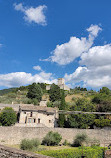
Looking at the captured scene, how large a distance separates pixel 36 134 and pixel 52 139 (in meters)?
3.37

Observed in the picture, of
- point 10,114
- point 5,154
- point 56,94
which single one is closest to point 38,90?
point 56,94

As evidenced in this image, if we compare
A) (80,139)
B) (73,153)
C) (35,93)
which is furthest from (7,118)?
(35,93)

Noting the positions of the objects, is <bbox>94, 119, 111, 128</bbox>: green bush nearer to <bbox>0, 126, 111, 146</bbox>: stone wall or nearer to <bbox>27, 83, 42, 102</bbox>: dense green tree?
<bbox>0, 126, 111, 146</bbox>: stone wall

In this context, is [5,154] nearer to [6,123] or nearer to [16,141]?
[16,141]

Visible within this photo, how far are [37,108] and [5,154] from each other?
29.9 metres

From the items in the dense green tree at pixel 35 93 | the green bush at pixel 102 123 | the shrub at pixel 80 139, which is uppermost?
the dense green tree at pixel 35 93

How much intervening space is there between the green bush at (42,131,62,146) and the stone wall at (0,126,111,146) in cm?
102

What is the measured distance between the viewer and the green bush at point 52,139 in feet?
77.8

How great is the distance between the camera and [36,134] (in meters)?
25.3

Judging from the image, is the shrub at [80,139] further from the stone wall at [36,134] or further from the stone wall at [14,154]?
the stone wall at [14,154]

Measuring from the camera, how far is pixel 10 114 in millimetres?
31625

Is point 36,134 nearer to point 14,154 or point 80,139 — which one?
point 80,139

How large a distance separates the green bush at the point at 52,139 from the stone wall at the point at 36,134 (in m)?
1.02

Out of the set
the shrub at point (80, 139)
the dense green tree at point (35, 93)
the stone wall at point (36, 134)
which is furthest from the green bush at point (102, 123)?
the dense green tree at point (35, 93)
